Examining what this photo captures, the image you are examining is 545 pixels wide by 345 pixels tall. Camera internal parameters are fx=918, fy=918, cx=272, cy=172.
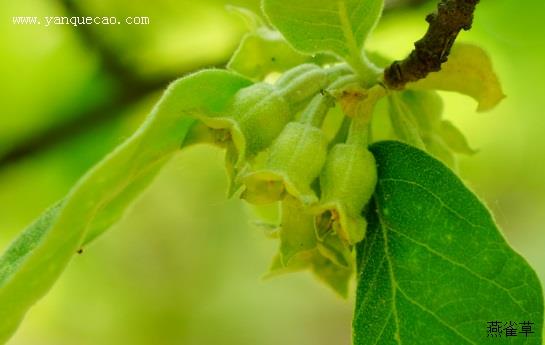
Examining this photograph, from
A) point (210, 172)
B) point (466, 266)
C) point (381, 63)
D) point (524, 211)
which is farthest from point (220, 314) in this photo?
point (466, 266)

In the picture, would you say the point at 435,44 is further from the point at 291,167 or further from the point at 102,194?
the point at 102,194

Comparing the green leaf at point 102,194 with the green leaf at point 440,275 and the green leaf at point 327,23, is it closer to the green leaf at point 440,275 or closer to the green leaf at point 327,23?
the green leaf at point 327,23

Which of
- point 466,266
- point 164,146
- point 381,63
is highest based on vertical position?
point 381,63

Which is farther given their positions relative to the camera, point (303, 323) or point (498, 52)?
point (303, 323)

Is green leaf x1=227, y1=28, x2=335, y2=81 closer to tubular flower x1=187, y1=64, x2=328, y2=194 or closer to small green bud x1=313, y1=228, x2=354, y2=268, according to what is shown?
tubular flower x1=187, y1=64, x2=328, y2=194

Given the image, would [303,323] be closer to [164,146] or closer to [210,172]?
[210,172]

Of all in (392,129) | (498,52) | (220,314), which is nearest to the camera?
(392,129)
